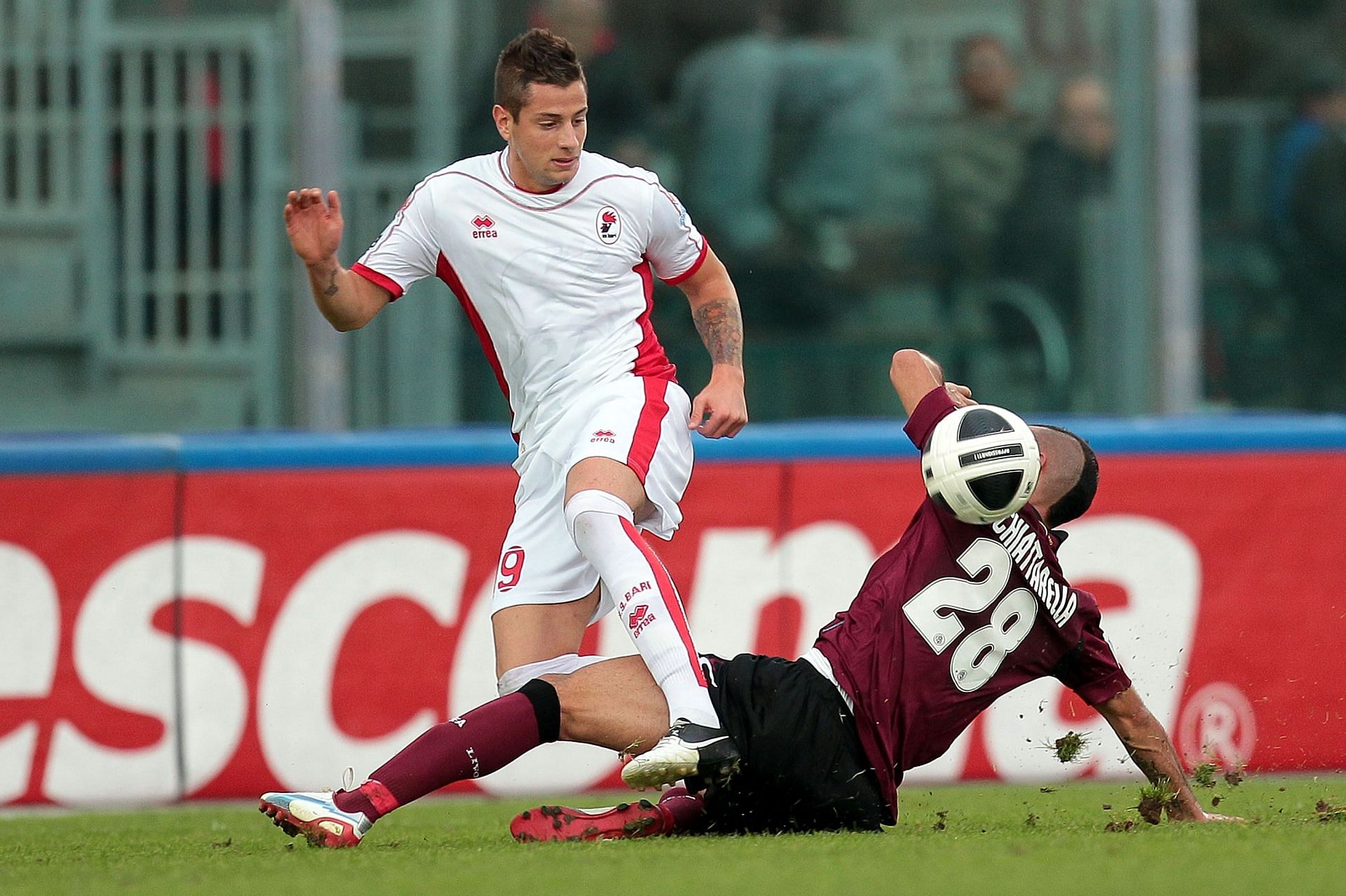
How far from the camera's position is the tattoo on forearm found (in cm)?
511

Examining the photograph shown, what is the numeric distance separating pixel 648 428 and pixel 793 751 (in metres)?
0.93

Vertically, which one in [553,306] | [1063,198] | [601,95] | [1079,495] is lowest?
[1079,495]

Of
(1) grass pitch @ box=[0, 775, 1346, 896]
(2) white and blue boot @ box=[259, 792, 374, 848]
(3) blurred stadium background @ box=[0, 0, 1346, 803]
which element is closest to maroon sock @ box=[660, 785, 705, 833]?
(1) grass pitch @ box=[0, 775, 1346, 896]

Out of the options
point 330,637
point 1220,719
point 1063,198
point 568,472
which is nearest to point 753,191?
point 1063,198

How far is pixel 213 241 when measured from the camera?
8.54m

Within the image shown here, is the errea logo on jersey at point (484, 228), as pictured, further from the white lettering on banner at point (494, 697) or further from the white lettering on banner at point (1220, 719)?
the white lettering on banner at point (1220, 719)

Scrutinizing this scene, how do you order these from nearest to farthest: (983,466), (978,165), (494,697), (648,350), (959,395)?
1. (983,466)
2. (959,395)
3. (648,350)
4. (494,697)
5. (978,165)

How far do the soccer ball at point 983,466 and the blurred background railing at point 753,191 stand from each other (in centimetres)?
433

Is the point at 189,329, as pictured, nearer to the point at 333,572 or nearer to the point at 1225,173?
the point at 333,572

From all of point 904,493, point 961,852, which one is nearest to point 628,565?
point 961,852

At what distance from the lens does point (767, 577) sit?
6.64 meters

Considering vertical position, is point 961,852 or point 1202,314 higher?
point 1202,314

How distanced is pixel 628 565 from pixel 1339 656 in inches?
126

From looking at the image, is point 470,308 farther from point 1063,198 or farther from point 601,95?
point 1063,198
